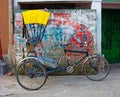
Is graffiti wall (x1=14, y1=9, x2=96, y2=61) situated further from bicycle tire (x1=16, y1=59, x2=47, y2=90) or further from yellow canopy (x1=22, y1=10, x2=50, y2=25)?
A: bicycle tire (x1=16, y1=59, x2=47, y2=90)

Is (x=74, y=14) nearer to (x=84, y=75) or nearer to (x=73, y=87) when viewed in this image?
(x=84, y=75)

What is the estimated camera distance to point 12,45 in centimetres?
1098

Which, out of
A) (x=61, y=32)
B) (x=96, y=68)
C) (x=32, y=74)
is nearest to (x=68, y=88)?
(x=32, y=74)

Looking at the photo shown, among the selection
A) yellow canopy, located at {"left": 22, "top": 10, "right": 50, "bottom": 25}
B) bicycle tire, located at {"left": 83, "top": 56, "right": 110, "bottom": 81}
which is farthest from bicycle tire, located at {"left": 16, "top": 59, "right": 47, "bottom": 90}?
yellow canopy, located at {"left": 22, "top": 10, "right": 50, "bottom": 25}

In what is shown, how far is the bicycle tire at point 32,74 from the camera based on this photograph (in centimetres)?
880

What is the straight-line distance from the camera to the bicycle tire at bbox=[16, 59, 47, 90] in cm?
880

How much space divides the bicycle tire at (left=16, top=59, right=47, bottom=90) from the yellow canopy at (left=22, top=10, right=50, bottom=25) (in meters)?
2.01

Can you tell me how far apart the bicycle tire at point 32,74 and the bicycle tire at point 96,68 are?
1.38 meters

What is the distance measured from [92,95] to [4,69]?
12.3 feet

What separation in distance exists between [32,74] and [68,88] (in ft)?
3.23

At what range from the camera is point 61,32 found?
35.3 feet

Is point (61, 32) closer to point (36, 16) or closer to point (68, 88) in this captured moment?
point (36, 16)

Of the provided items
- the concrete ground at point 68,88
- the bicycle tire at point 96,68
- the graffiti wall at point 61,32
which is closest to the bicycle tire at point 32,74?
the concrete ground at point 68,88

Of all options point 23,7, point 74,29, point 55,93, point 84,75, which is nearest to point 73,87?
point 55,93
